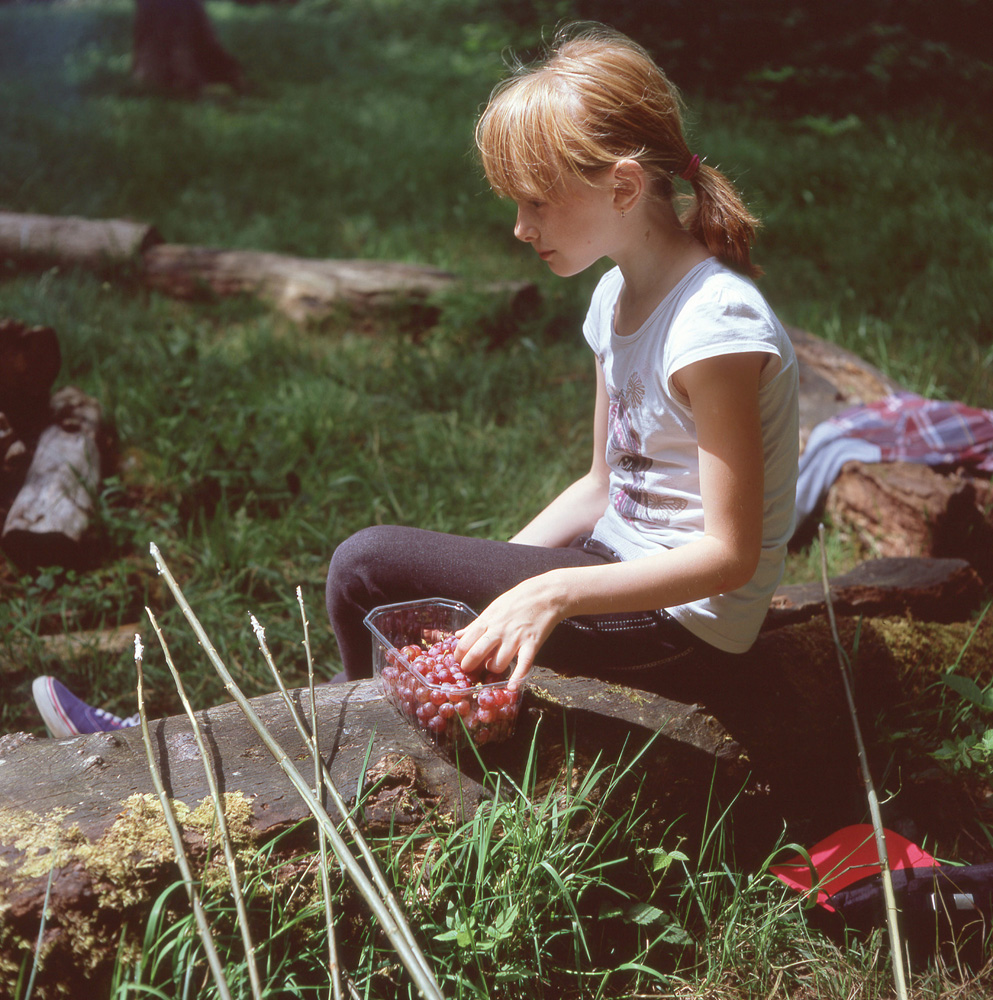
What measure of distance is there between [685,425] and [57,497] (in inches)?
82.1

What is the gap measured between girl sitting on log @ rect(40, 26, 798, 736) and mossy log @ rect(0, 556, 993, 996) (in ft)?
0.50

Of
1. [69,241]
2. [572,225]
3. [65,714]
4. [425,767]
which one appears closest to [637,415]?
[572,225]

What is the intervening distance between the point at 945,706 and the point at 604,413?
1041mm

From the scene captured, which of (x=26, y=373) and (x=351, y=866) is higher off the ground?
(x=26, y=373)

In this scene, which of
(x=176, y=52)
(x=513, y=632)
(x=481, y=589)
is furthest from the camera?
(x=176, y=52)

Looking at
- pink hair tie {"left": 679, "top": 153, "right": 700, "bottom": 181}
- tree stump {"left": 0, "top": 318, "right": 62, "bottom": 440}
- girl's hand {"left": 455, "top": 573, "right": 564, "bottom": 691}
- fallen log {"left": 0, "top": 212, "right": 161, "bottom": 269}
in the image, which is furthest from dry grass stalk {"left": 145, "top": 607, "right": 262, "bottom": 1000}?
fallen log {"left": 0, "top": 212, "right": 161, "bottom": 269}

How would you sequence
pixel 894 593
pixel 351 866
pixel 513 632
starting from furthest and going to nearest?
pixel 894 593 < pixel 513 632 < pixel 351 866

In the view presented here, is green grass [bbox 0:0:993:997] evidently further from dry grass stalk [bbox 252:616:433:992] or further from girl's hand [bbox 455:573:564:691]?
girl's hand [bbox 455:573:564:691]

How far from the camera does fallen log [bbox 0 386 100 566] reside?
8.71 feet

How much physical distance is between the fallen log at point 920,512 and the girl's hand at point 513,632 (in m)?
1.82

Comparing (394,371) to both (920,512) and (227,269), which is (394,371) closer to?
(227,269)

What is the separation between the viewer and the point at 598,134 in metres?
1.54

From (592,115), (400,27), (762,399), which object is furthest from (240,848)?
(400,27)

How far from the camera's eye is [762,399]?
1576mm
